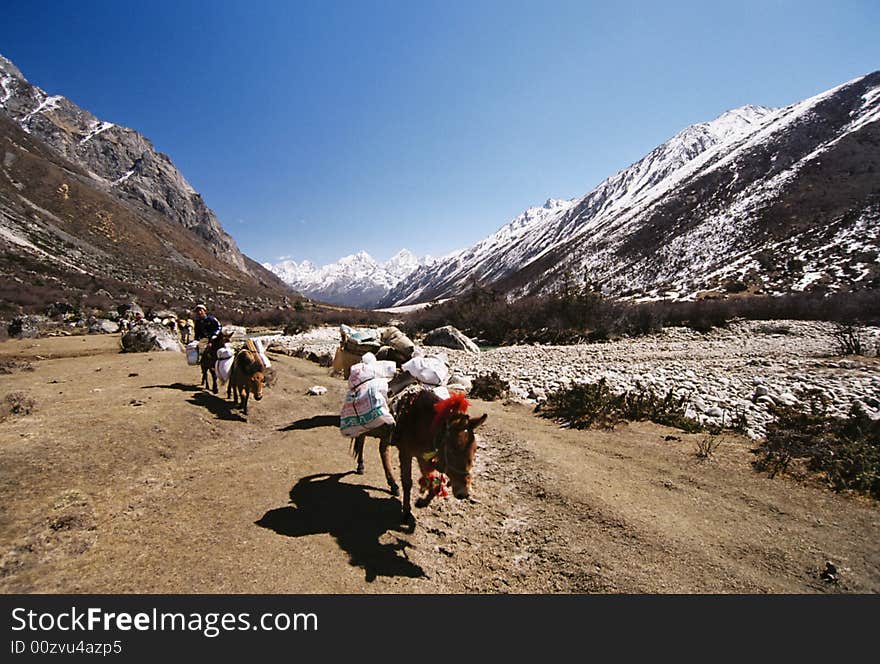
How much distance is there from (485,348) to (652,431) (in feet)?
61.0

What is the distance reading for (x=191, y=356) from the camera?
10.8 meters

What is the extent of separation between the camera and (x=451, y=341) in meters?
25.8

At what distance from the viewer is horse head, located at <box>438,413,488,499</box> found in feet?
13.6

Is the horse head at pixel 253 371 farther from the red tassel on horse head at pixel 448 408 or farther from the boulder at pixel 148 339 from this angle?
the boulder at pixel 148 339

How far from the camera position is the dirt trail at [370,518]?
3654 millimetres

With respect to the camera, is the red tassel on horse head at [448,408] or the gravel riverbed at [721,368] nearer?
the red tassel on horse head at [448,408]

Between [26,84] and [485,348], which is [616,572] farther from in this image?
[26,84]

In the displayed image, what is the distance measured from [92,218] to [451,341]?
75.9 m

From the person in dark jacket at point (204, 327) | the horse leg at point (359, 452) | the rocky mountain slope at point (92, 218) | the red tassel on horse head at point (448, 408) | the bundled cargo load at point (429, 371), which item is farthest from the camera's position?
the rocky mountain slope at point (92, 218)

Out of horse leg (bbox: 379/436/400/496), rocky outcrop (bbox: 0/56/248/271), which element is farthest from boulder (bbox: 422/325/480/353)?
rocky outcrop (bbox: 0/56/248/271)

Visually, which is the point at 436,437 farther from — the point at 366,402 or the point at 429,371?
the point at 366,402

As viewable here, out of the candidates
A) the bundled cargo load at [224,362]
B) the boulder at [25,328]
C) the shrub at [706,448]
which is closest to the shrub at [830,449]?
the shrub at [706,448]

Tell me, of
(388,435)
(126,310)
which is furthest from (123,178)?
(388,435)

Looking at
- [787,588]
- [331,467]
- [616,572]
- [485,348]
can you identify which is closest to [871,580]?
[787,588]
